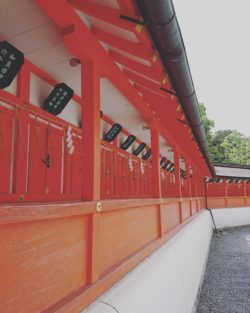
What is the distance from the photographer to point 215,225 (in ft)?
70.7

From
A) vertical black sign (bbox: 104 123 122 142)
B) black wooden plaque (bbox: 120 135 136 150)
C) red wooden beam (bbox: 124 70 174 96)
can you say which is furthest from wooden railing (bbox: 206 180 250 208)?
red wooden beam (bbox: 124 70 174 96)

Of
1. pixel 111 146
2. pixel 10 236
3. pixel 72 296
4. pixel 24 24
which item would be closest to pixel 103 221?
pixel 72 296

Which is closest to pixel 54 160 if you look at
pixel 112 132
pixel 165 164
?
pixel 112 132

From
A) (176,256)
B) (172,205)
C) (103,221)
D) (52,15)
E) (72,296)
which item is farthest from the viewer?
Answer: (172,205)

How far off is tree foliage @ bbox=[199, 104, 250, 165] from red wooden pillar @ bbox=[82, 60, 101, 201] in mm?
44352

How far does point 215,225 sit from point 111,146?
1620 centimetres

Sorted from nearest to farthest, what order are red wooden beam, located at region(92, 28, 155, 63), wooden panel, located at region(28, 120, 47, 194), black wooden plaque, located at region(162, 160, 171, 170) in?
red wooden beam, located at region(92, 28, 155, 63)
wooden panel, located at region(28, 120, 47, 194)
black wooden plaque, located at region(162, 160, 171, 170)

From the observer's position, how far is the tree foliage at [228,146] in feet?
156

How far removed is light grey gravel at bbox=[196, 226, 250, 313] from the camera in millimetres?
6527

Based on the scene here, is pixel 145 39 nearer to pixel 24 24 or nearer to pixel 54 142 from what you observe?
pixel 24 24

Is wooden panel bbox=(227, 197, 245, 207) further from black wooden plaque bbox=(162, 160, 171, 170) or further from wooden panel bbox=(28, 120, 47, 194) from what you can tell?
wooden panel bbox=(28, 120, 47, 194)

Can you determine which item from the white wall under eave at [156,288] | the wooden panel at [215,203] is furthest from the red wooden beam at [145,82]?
the wooden panel at [215,203]

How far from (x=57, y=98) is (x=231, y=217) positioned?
69.7ft

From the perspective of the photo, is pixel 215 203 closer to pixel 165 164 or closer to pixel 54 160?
pixel 165 164
